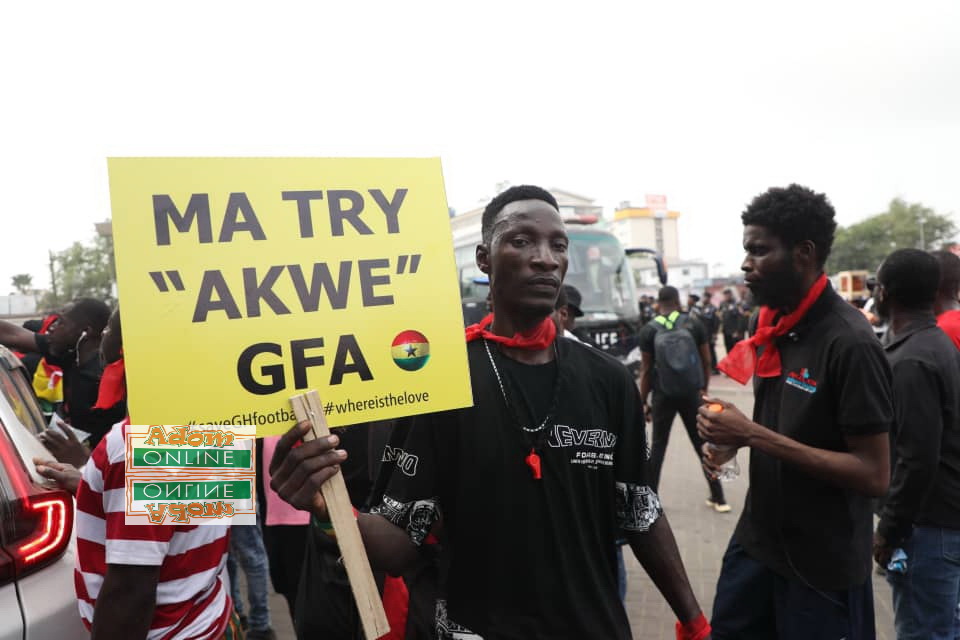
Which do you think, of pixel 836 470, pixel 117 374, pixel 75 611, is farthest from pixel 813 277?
pixel 117 374

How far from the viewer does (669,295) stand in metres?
7.33

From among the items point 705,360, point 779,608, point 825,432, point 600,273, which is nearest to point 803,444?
point 825,432

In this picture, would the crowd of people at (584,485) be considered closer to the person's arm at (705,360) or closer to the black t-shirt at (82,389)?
the black t-shirt at (82,389)

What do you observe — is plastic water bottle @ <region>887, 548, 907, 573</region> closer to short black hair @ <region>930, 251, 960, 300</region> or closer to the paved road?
the paved road

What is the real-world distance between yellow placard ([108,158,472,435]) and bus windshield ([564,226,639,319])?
12.0 m

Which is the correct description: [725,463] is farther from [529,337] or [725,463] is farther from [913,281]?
[913,281]

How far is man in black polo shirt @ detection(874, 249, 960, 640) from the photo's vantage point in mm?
2734

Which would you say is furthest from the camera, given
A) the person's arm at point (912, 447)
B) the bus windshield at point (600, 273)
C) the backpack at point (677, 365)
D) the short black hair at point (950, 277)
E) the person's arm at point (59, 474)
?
the bus windshield at point (600, 273)

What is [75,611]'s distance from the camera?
177 cm

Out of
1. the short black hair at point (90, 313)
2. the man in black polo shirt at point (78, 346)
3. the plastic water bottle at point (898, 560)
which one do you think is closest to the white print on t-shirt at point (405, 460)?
the plastic water bottle at point (898, 560)

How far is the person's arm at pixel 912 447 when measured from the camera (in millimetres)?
2725

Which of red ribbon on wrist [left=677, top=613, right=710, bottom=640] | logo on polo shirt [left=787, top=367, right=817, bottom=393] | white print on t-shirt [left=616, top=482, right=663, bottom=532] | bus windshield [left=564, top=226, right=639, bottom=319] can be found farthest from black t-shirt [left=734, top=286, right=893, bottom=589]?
bus windshield [left=564, top=226, right=639, bottom=319]

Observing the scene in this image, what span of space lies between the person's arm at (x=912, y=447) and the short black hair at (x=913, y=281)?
42 cm

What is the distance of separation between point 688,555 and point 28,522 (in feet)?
15.4
